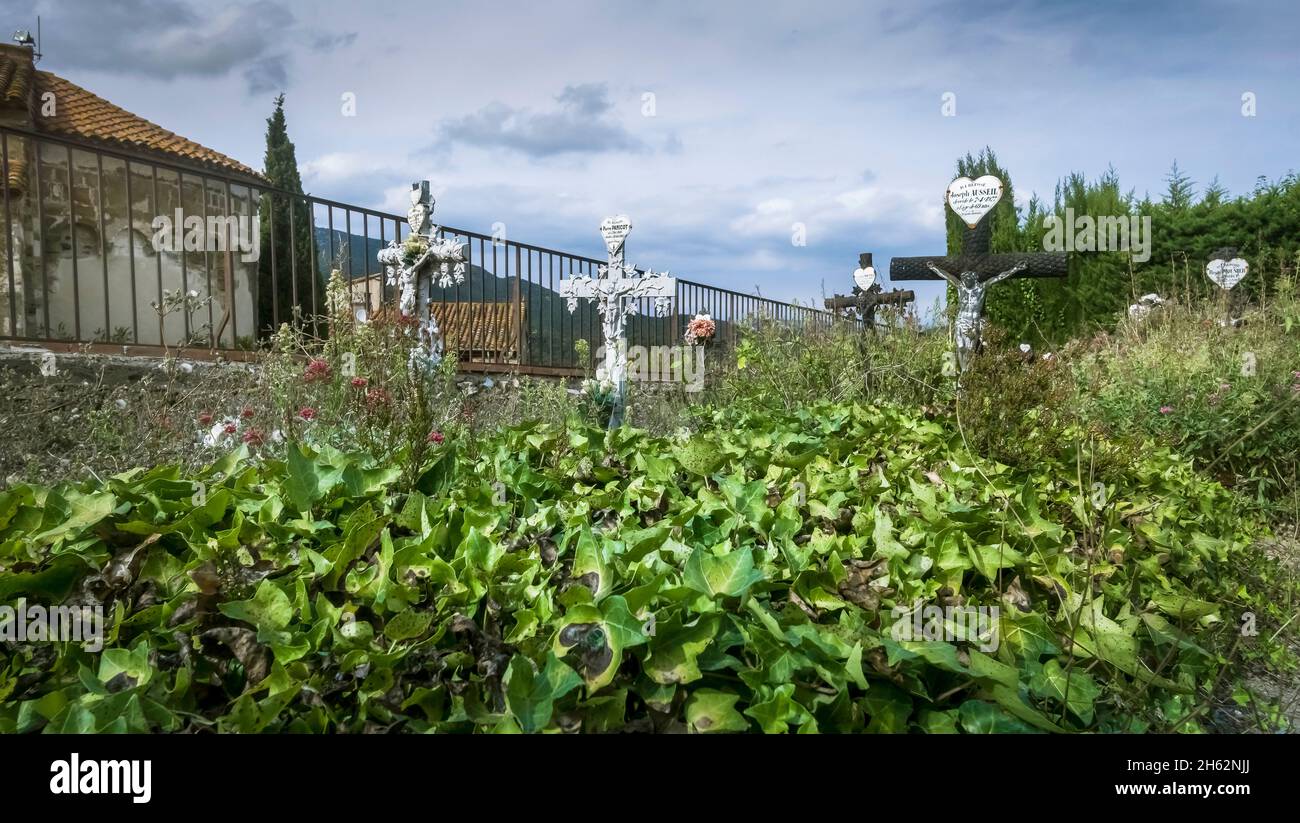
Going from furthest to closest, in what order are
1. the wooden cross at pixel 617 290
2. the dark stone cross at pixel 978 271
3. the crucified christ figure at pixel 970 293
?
the wooden cross at pixel 617 290 → the dark stone cross at pixel 978 271 → the crucified christ figure at pixel 970 293

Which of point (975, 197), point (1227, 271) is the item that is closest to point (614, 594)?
point (975, 197)

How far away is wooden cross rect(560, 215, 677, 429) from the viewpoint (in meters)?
7.67

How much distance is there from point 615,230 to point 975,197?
3.62 metres

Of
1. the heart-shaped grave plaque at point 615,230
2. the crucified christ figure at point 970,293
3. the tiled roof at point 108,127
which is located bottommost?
the crucified christ figure at point 970,293

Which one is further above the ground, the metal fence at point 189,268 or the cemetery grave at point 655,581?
the metal fence at point 189,268

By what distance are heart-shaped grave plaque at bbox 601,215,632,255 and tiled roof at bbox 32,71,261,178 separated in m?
8.16

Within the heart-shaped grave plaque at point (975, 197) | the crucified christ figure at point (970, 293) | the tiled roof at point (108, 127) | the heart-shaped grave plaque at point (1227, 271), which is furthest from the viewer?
the heart-shaped grave plaque at point (1227, 271)

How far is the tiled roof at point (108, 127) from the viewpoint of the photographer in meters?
11.7

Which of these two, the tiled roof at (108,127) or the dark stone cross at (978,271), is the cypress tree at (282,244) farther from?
the dark stone cross at (978,271)

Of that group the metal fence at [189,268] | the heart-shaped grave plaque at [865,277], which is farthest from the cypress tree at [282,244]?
the heart-shaped grave plaque at [865,277]

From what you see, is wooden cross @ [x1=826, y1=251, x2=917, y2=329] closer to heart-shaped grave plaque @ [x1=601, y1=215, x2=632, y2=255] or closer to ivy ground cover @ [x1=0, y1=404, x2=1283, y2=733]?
heart-shaped grave plaque @ [x1=601, y1=215, x2=632, y2=255]

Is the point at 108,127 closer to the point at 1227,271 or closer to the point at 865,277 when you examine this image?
the point at 865,277

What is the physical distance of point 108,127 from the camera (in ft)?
41.0
